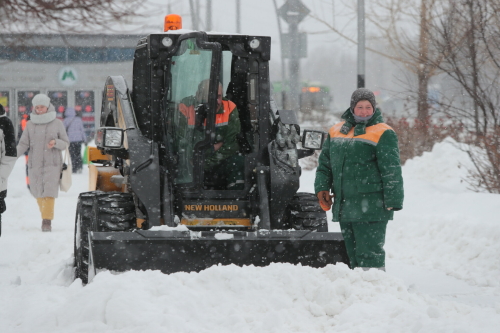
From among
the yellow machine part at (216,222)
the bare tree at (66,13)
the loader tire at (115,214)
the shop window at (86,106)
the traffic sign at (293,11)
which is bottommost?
the yellow machine part at (216,222)

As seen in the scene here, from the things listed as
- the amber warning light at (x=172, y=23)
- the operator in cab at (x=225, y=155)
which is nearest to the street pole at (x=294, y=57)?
the amber warning light at (x=172, y=23)

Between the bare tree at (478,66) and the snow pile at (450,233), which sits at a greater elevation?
the bare tree at (478,66)

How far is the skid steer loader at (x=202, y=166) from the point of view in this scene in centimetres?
566

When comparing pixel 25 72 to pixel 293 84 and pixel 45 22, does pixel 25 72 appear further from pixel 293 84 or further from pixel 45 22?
pixel 45 22

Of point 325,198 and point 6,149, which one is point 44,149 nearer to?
point 6,149

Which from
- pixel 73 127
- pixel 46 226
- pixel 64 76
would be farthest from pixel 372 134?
pixel 64 76

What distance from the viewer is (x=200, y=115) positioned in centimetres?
621

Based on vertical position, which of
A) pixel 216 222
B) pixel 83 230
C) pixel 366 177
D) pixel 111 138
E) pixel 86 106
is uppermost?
pixel 86 106

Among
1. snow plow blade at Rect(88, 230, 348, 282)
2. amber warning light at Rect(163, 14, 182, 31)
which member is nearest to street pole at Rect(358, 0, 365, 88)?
amber warning light at Rect(163, 14, 182, 31)

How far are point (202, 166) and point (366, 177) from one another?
5.20 feet

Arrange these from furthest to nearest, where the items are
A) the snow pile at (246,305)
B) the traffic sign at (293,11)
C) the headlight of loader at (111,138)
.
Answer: the traffic sign at (293,11) < the headlight of loader at (111,138) < the snow pile at (246,305)

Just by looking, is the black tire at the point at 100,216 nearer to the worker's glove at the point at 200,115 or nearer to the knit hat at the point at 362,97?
the worker's glove at the point at 200,115

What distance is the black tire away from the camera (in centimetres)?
609

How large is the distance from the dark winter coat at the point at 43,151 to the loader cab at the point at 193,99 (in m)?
3.90
